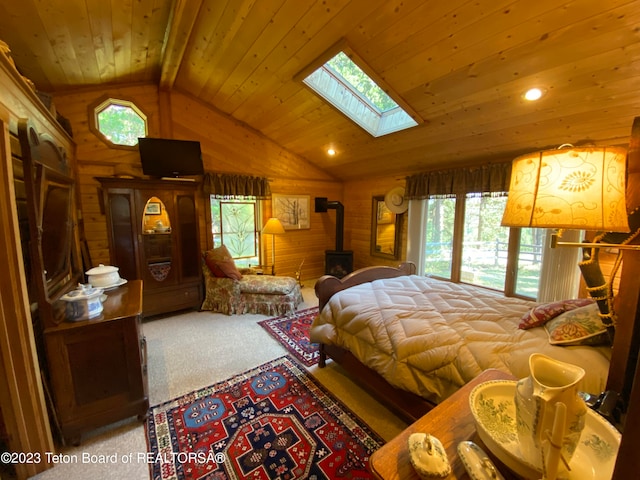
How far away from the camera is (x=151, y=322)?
337 centimetres

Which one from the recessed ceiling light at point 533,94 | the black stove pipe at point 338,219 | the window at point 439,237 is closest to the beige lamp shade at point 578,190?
the recessed ceiling light at point 533,94

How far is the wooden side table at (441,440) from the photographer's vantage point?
71 centimetres

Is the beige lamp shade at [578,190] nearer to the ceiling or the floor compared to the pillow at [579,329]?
nearer to the ceiling

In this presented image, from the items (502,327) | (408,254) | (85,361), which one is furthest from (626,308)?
(408,254)

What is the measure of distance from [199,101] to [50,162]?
8.11 feet

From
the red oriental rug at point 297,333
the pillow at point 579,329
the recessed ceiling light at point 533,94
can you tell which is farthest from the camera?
the red oriental rug at point 297,333

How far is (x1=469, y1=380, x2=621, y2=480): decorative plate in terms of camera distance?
646 mm

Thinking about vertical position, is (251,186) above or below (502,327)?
above

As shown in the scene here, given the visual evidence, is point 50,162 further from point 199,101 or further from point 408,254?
point 408,254

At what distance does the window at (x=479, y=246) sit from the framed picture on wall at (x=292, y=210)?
6.95ft

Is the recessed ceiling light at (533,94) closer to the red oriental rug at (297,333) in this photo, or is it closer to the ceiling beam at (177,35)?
the ceiling beam at (177,35)

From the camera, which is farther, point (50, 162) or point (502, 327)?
point (50, 162)

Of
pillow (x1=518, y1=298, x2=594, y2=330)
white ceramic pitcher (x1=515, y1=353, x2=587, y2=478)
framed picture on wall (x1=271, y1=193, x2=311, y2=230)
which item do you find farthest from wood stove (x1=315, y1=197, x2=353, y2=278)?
white ceramic pitcher (x1=515, y1=353, x2=587, y2=478)

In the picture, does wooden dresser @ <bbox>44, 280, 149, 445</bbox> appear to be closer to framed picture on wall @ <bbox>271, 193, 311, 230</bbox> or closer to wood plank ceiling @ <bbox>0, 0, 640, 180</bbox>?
wood plank ceiling @ <bbox>0, 0, 640, 180</bbox>
